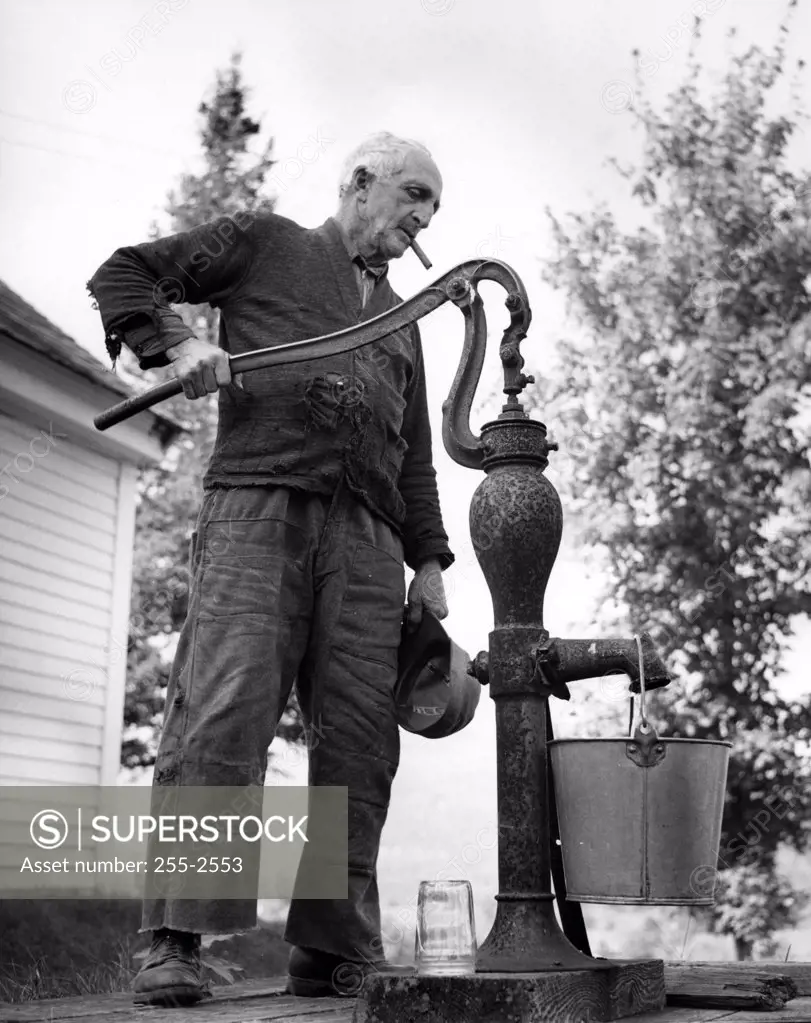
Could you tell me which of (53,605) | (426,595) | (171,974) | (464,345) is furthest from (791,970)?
(53,605)

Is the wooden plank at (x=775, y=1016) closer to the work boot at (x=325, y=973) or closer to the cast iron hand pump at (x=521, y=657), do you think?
the cast iron hand pump at (x=521, y=657)

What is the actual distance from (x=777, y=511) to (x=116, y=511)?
5.08 meters

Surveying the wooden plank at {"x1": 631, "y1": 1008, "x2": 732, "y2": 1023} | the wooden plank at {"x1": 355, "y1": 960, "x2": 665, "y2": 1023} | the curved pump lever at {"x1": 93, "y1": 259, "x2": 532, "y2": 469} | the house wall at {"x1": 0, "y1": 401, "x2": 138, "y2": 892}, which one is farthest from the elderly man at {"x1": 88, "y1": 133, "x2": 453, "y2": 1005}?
the house wall at {"x1": 0, "y1": 401, "x2": 138, "y2": 892}

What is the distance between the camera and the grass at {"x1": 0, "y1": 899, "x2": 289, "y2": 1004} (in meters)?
3.37

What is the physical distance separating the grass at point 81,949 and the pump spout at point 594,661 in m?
1.66

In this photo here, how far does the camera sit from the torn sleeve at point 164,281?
8.40 feet

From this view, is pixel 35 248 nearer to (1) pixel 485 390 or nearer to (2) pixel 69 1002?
(1) pixel 485 390

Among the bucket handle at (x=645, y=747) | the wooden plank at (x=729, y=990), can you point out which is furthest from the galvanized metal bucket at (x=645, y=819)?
the wooden plank at (x=729, y=990)

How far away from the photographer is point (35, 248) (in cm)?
1090

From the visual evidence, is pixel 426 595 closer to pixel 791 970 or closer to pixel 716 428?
pixel 791 970

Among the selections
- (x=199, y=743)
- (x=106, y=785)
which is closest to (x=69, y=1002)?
(x=199, y=743)

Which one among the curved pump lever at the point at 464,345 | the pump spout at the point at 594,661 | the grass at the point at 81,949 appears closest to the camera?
the pump spout at the point at 594,661

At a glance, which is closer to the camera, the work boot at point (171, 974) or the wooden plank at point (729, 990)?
the wooden plank at point (729, 990)

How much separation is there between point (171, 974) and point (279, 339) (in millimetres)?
1418
